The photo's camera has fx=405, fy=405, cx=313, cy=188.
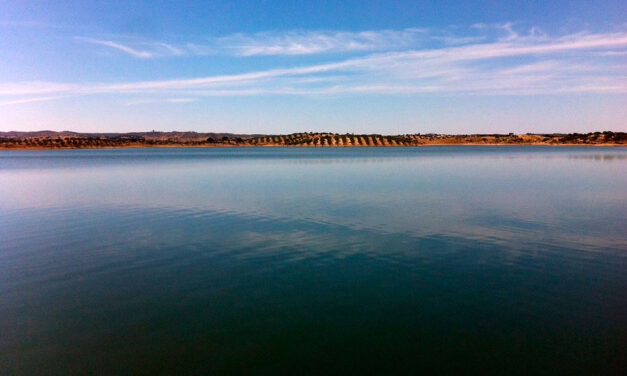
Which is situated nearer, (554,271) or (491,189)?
(554,271)

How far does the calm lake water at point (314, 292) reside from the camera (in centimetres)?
765


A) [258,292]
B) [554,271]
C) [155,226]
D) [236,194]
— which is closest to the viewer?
[258,292]

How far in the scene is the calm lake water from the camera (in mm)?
7652

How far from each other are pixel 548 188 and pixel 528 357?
29.8 meters

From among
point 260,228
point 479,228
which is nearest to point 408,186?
point 479,228

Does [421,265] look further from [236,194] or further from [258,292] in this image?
[236,194]

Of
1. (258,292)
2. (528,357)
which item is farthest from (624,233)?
(258,292)

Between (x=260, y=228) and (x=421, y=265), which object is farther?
(x=260, y=228)

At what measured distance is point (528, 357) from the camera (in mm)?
7613

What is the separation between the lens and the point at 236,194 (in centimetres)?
3027

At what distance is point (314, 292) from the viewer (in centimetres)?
1064

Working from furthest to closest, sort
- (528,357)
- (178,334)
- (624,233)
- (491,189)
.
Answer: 1. (491,189)
2. (624,233)
3. (178,334)
4. (528,357)

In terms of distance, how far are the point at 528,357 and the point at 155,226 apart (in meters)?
16.2

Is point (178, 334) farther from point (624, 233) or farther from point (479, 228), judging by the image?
point (624, 233)
